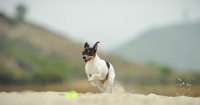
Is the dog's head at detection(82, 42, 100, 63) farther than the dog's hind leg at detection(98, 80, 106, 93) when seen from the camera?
No

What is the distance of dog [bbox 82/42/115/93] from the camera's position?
20.1 ft

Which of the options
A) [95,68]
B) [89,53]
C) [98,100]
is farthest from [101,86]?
[98,100]

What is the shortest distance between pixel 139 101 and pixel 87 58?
128 centimetres

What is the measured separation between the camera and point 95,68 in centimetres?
616

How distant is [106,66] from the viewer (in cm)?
640

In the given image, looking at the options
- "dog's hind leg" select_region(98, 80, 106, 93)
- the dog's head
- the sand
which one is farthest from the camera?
"dog's hind leg" select_region(98, 80, 106, 93)

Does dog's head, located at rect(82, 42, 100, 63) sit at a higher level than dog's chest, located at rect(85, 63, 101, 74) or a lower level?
higher

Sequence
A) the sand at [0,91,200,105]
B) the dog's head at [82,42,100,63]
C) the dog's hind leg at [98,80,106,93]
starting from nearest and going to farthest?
1. the sand at [0,91,200,105]
2. the dog's head at [82,42,100,63]
3. the dog's hind leg at [98,80,106,93]

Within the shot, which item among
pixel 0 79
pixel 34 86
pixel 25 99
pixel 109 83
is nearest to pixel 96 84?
pixel 109 83

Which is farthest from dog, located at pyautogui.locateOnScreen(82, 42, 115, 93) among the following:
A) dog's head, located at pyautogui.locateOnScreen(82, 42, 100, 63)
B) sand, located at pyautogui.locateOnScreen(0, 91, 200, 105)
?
sand, located at pyautogui.locateOnScreen(0, 91, 200, 105)

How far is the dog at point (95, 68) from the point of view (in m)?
6.12

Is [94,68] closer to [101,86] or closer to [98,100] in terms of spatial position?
[101,86]

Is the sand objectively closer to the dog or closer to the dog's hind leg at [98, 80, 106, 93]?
the dog

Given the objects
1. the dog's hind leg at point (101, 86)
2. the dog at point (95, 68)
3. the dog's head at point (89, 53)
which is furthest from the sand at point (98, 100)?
the dog's hind leg at point (101, 86)
